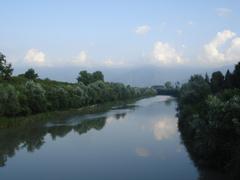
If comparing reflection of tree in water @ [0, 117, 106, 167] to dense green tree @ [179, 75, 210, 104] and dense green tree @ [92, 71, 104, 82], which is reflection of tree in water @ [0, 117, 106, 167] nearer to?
dense green tree @ [179, 75, 210, 104]

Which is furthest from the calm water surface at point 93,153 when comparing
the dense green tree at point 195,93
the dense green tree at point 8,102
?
the dense green tree at point 195,93

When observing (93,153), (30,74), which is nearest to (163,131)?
(93,153)

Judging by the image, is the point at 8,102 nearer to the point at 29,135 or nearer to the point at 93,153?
the point at 29,135

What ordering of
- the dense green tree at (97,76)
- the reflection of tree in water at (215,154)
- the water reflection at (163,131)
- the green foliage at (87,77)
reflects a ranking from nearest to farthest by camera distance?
the reflection of tree in water at (215,154)
the water reflection at (163,131)
the green foliage at (87,77)
the dense green tree at (97,76)

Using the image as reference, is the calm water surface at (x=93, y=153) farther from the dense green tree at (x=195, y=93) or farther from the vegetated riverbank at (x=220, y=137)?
the dense green tree at (x=195, y=93)

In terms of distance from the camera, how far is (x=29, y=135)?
5456 cm

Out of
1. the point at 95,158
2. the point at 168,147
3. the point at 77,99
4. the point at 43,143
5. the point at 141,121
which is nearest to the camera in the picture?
the point at 95,158

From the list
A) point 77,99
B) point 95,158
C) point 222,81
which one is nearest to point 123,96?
point 77,99

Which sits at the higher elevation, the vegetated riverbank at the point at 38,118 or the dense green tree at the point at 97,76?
the dense green tree at the point at 97,76

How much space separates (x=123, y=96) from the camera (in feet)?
480

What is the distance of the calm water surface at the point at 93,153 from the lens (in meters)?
32.7

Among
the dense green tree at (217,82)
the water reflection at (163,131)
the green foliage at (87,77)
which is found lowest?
the water reflection at (163,131)

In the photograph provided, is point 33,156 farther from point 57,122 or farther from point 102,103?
point 102,103

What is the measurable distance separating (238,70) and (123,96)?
8828 centimetres
